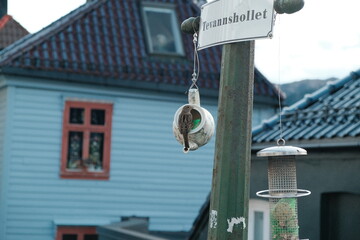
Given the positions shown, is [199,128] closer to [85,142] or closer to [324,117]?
[324,117]

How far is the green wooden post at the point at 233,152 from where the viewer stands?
12.6ft

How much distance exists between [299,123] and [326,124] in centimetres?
71

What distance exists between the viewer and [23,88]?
15859mm

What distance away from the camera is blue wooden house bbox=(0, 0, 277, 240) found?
1584 cm

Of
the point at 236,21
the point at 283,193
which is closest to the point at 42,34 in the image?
the point at 283,193

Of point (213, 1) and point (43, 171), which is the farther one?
point (43, 171)

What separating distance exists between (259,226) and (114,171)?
711 centimetres

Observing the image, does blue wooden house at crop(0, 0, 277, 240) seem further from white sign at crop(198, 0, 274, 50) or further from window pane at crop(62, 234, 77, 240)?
white sign at crop(198, 0, 274, 50)

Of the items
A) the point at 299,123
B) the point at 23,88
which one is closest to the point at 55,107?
the point at 23,88

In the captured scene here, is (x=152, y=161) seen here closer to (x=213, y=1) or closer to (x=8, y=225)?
(x=8, y=225)

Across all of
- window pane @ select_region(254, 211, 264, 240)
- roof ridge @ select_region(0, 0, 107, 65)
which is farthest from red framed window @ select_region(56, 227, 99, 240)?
window pane @ select_region(254, 211, 264, 240)

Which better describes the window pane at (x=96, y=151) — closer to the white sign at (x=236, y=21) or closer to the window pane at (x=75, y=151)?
the window pane at (x=75, y=151)

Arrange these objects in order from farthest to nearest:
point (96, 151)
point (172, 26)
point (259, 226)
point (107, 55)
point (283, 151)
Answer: point (172, 26)
point (107, 55)
point (96, 151)
point (259, 226)
point (283, 151)

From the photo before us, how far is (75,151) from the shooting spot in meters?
16.3
